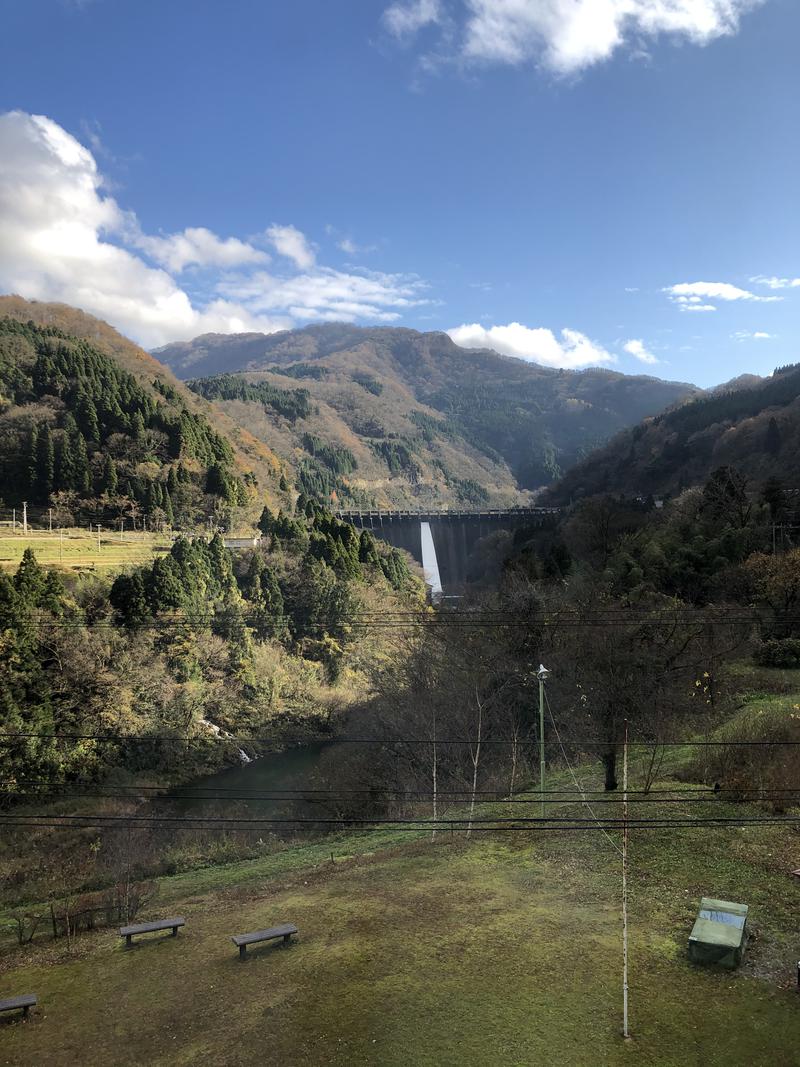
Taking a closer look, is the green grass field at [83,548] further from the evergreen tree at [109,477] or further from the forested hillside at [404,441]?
the forested hillside at [404,441]

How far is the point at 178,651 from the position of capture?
37.7m

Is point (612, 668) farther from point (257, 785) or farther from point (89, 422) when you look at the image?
point (89, 422)

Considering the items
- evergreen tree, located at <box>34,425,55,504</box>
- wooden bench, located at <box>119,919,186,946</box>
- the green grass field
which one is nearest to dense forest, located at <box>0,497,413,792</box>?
the green grass field

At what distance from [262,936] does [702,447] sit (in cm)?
8501

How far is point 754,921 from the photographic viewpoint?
11047 millimetres

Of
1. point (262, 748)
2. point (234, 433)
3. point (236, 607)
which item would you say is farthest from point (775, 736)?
point (234, 433)

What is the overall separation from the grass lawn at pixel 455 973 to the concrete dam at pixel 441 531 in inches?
2658

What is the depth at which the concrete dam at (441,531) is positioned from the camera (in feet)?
272

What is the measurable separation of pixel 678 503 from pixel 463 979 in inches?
1830

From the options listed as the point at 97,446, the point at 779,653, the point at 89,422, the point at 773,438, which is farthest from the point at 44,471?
the point at 773,438

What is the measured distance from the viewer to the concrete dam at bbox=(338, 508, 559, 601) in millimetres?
82875

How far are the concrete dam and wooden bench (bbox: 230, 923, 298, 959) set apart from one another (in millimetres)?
69579

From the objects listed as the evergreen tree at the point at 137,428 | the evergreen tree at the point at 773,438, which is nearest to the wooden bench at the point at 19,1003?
the evergreen tree at the point at 137,428

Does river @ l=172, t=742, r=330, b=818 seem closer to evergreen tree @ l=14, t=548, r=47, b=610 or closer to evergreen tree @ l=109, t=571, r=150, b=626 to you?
evergreen tree @ l=109, t=571, r=150, b=626
